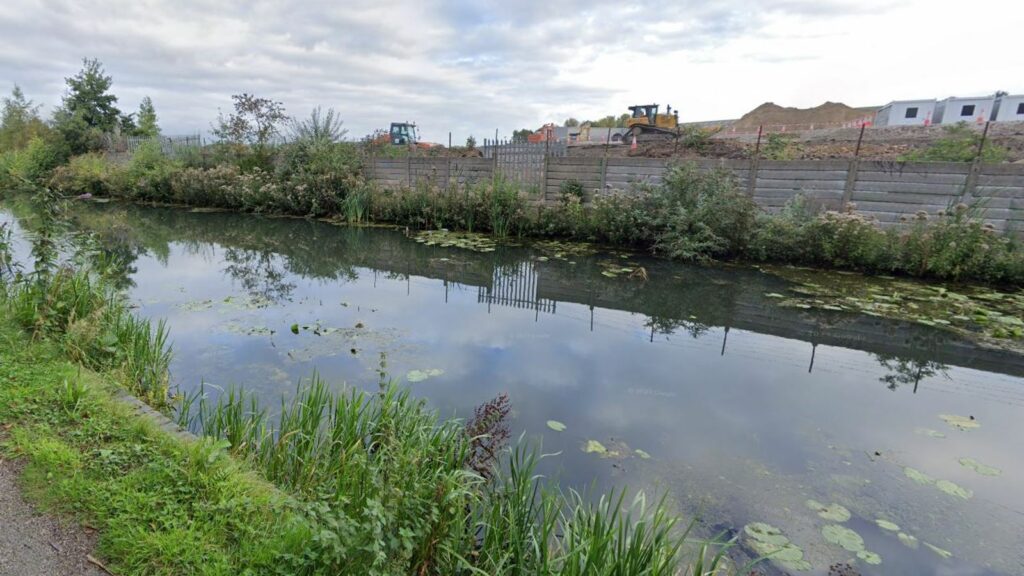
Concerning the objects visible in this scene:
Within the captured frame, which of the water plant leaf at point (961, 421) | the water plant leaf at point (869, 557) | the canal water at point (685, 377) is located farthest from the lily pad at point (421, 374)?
the water plant leaf at point (961, 421)

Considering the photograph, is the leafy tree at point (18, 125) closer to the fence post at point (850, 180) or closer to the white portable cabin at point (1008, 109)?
the fence post at point (850, 180)

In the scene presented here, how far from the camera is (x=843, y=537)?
2.40 m

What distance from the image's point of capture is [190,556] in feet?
5.59

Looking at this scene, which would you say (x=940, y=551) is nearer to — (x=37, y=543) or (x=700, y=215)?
(x=37, y=543)

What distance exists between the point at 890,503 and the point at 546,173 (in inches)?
370

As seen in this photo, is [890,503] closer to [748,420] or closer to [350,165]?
[748,420]

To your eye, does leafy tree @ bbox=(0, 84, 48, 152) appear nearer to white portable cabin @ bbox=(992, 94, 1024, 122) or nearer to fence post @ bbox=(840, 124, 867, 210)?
fence post @ bbox=(840, 124, 867, 210)

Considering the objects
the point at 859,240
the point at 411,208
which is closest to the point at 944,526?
the point at 859,240

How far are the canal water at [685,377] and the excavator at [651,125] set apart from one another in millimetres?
17156

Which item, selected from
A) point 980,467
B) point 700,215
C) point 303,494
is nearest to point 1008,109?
point 700,215

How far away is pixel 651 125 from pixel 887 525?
23.6m

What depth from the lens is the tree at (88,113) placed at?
22.7 m

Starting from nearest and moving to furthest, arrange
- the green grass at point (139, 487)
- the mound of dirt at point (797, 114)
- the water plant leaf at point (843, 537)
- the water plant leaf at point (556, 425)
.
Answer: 1. the green grass at point (139, 487)
2. the water plant leaf at point (843, 537)
3. the water plant leaf at point (556, 425)
4. the mound of dirt at point (797, 114)

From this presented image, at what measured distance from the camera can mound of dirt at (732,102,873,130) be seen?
3603 centimetres
